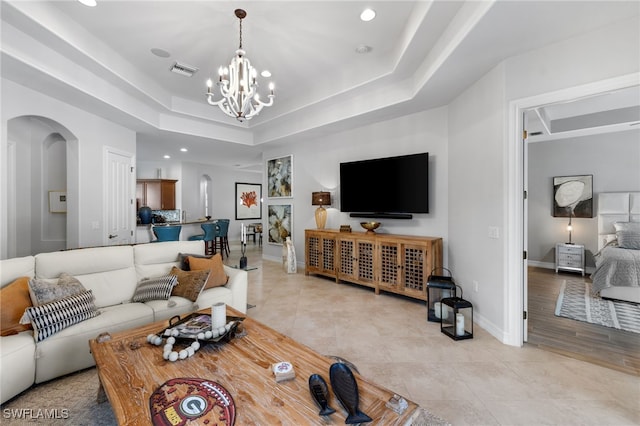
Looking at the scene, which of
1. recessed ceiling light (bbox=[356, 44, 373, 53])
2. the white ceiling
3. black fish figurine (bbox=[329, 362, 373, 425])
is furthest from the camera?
recessed ceiling light (bbox=[356, 44, 373, 53])

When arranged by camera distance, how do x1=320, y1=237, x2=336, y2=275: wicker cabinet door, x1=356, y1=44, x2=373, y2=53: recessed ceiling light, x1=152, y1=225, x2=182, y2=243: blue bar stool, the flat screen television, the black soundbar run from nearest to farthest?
Answer: x1=356, y1=44, x2=373, y2=53: recessed ceiling light, the flat screen television, the black soundbar, x1=320, y1=237, x2=336, y2=275: wicker cabinet door, x1=152, y1=225, x2=182, y2=243: blue bar stool

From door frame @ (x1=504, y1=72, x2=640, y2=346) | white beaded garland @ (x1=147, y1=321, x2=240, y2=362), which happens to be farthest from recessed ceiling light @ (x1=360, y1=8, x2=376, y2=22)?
white beaded garland @ (x1=147, y1=321, x2=240, y2=362)

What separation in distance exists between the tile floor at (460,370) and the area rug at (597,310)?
1279 millimetres

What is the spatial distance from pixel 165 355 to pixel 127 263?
1799 millimetres

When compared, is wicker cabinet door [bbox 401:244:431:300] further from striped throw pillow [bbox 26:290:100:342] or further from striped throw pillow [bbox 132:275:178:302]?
striped throw pillow [bbox 26:290:100:342]

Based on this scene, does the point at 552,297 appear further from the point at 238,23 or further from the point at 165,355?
the point at 238,23

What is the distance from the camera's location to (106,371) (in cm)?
152

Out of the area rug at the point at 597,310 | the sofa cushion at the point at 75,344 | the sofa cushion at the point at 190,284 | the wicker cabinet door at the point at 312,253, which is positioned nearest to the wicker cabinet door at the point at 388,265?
the wicker cabinet door at the point at 312,253

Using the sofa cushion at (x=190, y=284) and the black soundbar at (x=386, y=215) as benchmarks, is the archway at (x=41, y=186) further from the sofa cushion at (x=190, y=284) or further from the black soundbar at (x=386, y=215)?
the black soundbar at (x=386, y=215)

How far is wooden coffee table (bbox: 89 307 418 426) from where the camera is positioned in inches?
47.3

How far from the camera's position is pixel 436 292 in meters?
3.38

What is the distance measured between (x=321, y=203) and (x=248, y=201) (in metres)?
6.24

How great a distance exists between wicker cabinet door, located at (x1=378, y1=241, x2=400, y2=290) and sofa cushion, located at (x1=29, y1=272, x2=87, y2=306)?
3507 millimetres

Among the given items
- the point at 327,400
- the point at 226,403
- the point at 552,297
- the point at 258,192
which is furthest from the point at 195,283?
the point at 258,192
